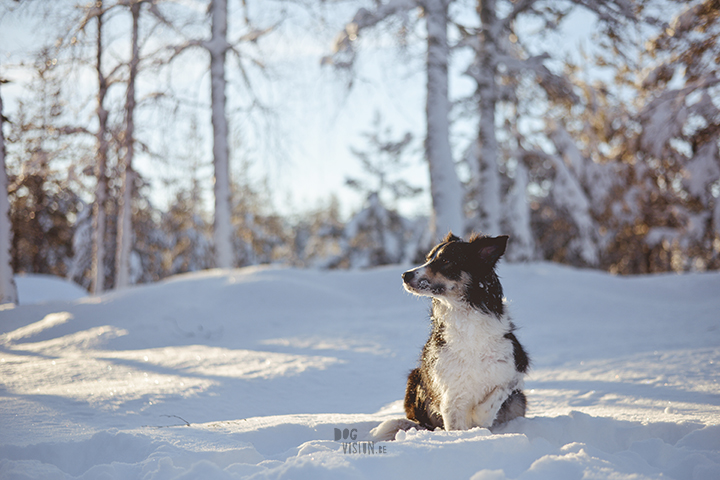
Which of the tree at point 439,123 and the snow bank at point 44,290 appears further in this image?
the snow bank at point 44,290

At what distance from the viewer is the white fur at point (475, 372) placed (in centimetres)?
282

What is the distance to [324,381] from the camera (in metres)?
4.86

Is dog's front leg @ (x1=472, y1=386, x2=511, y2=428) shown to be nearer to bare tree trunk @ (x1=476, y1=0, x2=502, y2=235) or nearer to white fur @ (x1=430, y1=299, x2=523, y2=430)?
white fur @ (x1=430, y1=299, x2=523, y2=430)

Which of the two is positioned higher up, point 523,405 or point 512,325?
point 512,325

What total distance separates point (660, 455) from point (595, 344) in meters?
3.80

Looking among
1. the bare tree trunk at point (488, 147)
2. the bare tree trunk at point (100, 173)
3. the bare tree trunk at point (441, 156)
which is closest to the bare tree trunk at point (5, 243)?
the bare tree trunk at point (100, 173)

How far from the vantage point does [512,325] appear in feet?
10.1

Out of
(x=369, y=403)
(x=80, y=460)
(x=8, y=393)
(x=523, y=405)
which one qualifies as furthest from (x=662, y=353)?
(x=8, y=393)

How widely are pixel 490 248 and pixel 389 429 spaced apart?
4.69ft

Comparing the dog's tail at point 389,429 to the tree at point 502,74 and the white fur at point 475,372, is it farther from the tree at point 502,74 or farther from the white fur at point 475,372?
the tree at point 502,74

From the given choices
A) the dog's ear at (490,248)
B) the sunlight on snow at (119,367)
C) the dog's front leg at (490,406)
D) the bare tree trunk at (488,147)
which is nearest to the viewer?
the dog's front leg at (490,406)

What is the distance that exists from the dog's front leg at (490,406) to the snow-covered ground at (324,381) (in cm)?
20

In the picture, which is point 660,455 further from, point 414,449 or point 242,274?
point 242,274

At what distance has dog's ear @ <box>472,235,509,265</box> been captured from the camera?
2.91 meters
